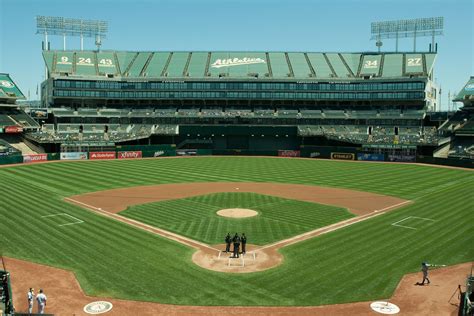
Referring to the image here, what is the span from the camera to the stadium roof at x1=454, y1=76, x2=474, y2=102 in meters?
85.0

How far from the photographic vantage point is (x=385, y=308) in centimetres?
1733

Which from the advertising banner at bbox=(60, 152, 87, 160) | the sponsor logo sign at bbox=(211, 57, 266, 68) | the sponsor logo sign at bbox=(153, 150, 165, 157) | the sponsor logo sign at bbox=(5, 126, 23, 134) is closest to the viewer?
the advertising banner at bbox=(60, 152, 87, 160)

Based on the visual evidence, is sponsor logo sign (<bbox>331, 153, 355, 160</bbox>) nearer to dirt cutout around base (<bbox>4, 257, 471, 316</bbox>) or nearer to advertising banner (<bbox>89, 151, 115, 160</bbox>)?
advertising banner (<bbox>89, 151, 115, 160</bbox>)

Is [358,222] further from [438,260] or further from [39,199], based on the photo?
[39,199]

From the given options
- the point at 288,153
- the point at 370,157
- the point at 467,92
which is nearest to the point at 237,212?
the point at 370,157

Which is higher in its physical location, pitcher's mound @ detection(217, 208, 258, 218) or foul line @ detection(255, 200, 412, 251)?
pitcher's mound @ detection(217, 208, 258, 218)

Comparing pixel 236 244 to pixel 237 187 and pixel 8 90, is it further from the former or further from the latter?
pixel 8 90

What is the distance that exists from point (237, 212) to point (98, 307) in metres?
18.3

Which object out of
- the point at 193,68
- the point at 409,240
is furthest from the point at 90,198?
the point at 193,68

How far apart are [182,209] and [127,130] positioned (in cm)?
6646

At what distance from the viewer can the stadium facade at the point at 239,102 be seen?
95.4 metres

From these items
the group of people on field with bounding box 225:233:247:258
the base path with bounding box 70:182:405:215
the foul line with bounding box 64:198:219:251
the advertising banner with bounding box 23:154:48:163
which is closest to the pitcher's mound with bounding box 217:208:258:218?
the foul line with bounding box 64:198:219:251

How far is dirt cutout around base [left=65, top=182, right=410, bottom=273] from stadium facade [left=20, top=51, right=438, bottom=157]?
4545 centimetres

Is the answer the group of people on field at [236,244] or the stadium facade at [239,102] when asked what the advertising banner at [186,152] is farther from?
the group of people on field at [236,244]
